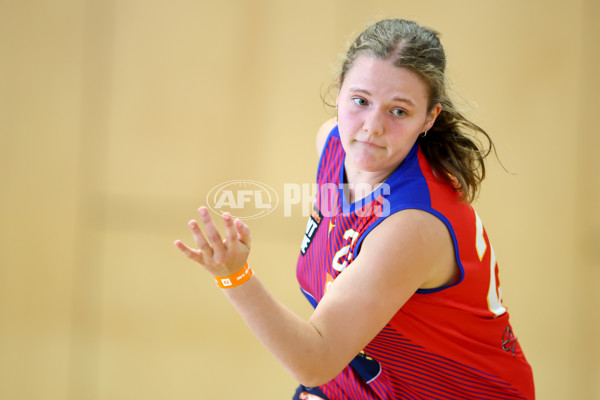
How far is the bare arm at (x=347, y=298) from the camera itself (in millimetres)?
926

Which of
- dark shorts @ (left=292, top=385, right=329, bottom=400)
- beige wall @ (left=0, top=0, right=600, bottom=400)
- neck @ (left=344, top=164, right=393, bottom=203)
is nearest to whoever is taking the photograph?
neck @ (left=344, top=164, right=393, bottom=203)

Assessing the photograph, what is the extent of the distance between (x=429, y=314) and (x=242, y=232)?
0.44 metres

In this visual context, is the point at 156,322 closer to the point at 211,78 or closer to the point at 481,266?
the point at 211,78

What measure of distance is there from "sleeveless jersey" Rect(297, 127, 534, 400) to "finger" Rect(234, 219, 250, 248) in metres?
0.25

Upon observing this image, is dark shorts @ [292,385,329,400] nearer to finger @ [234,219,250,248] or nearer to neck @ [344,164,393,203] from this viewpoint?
neck @ [344,164,393,203]

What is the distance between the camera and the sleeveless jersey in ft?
3.67

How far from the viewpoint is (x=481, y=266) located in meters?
1.17

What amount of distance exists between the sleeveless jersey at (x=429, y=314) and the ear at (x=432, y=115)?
0.05 m

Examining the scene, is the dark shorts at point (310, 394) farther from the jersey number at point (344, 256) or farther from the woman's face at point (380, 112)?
the woman's face at point (380, 112)

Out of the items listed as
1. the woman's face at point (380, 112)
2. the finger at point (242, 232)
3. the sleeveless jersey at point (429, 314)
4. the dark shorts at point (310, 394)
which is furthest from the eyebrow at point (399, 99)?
the dark shorts at point (310, 394)

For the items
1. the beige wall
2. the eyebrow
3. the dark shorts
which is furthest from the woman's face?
the beige wall

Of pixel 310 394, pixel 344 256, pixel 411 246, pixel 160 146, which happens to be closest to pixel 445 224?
→ pixel 411 246

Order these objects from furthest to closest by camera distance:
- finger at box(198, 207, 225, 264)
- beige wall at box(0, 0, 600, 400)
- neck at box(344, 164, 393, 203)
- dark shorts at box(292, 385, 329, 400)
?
beige wall at box(0, 0, 600, 400) < dark shorts at box(292, 385, 329, 400) < neck at box(344, 164, 393, 203) < finger at box(198, 207, 225, 264)

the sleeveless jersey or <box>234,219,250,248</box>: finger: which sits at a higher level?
<box>234,219,250,248</box>: finger
